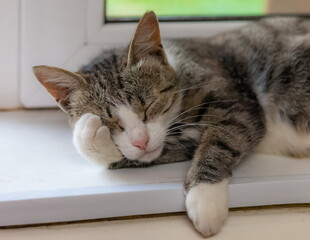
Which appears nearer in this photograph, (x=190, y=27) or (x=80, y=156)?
(x=80, y=156)

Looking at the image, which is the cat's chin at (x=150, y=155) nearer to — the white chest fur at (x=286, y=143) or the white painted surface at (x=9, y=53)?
the white chest fur at (x=286, y=143)

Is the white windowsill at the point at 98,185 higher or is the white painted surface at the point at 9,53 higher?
the white painted surface at the point at 9,53

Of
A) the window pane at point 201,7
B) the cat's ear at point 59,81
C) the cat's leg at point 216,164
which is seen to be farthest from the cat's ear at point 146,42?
the window pane at point 201,7

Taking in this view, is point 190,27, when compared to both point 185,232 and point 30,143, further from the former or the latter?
point 185,232

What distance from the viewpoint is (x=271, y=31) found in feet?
4.80

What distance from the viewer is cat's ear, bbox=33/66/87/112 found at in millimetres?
1137

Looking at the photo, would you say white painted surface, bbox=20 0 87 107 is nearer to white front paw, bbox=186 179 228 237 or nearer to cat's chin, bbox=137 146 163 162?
cat's chin, bbox=137 146 163 162

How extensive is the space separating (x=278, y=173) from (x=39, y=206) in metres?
0.58

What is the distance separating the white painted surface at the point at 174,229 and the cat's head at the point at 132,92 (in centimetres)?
18

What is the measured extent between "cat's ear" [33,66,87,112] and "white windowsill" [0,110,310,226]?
0.17 metres

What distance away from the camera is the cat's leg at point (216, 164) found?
1030 mm

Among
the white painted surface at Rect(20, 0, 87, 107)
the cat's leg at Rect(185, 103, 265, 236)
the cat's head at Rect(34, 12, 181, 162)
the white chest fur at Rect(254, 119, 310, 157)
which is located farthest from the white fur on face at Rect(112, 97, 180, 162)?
the white painted surface at Rect(20, 0, 87, 107)

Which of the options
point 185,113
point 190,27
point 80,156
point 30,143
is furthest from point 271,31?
point 30,143

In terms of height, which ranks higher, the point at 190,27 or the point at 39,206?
the point at 190,27
